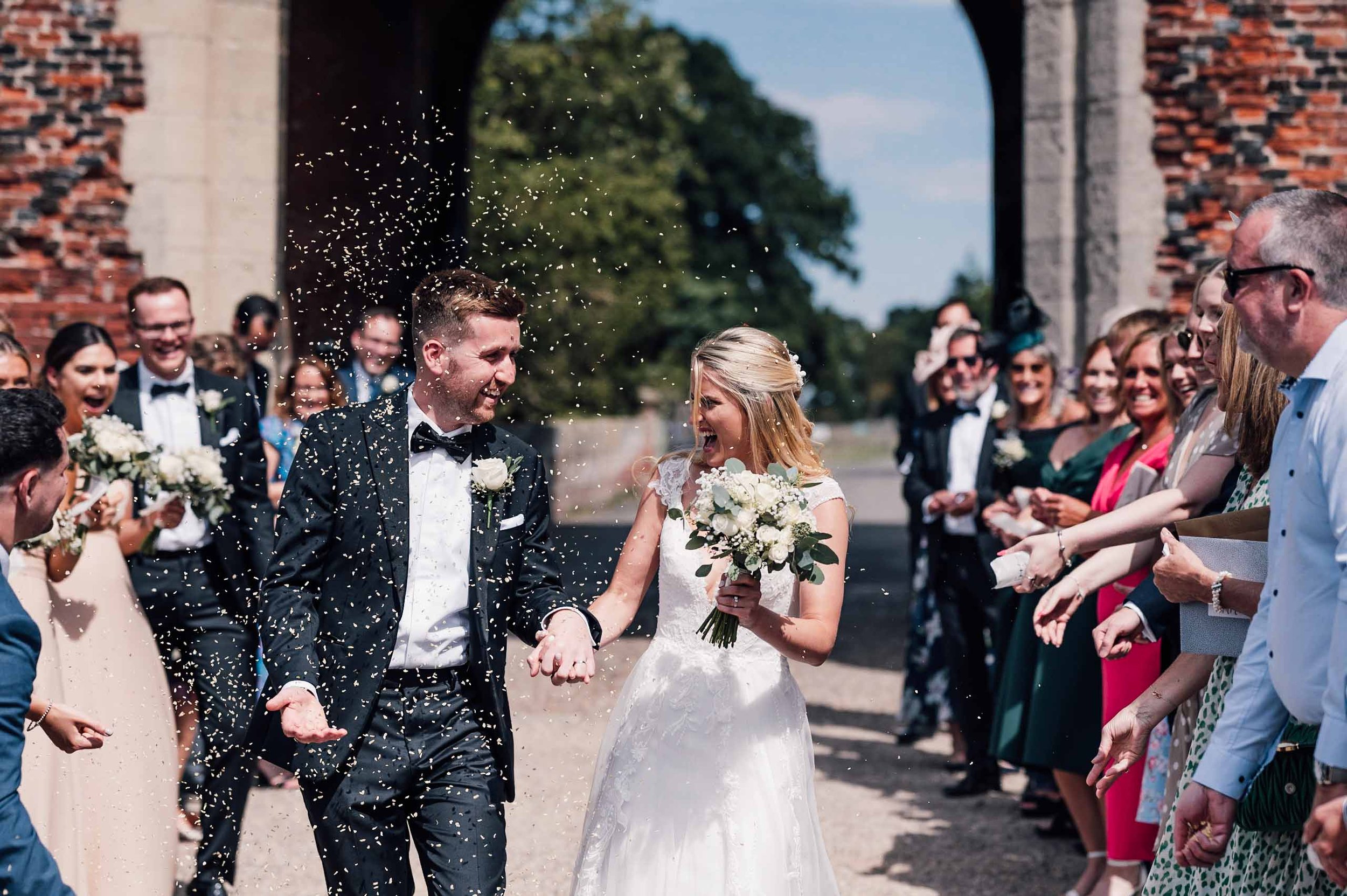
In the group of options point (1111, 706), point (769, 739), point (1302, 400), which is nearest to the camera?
point (1302, 400)

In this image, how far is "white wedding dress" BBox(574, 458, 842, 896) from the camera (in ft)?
12.7

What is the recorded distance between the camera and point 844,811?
7523 mm

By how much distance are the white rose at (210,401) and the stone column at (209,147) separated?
405cm

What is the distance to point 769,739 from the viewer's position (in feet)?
13.3

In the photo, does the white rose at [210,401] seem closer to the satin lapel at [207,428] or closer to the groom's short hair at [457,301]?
the satin lapel at [207,428]

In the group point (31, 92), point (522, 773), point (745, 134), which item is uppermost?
point (745, 134)

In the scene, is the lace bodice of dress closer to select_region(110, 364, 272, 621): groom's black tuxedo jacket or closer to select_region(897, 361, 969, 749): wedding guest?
select_region(110, 364, 272, 621): groom's black tuxedo jacket

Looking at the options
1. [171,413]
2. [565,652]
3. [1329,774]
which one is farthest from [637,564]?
[171,413]

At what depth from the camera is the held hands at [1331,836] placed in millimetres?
2691

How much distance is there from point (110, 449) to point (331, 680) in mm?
2237

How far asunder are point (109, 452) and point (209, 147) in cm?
538

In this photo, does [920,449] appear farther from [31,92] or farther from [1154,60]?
[31,92]

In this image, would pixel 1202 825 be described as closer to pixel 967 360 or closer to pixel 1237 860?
pixel 1237 860

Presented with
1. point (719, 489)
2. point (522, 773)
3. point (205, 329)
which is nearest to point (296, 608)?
point (719, 489)
